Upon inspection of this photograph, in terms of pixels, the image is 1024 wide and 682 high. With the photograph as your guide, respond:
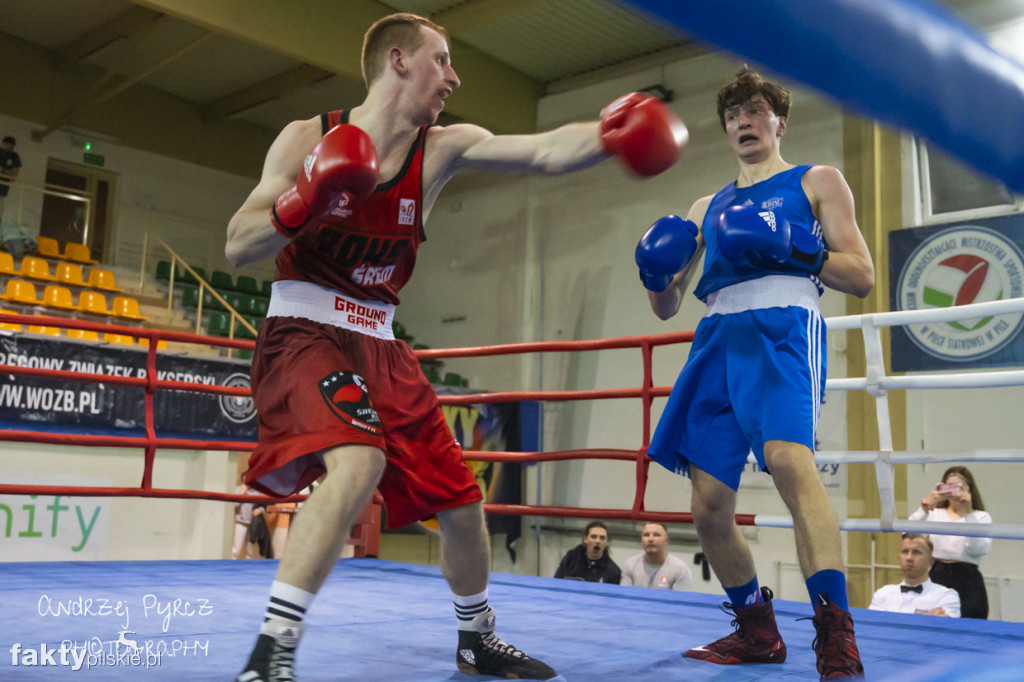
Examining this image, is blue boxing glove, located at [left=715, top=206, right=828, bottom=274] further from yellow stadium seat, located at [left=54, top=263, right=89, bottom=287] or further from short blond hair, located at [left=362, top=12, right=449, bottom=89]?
yellow stadium seat, located at [left=54, top=263, right=89, bottom=287]

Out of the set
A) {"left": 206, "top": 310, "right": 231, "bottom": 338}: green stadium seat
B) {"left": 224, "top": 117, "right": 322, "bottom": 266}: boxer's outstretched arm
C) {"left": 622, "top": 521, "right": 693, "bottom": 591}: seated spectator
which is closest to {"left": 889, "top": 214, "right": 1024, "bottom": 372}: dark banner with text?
{"left": 622, "top": 521, "right": 693, "bottom": 591}: seated spectator

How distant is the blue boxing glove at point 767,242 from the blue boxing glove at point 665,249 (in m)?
0.09

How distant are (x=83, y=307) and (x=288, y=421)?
791cm

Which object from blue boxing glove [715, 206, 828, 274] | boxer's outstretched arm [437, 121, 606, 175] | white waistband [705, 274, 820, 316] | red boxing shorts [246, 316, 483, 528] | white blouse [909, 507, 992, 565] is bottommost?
white blouse [909, 507, 992, 565]

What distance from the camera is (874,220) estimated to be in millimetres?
7637

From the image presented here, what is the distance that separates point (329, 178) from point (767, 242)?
87 centimetres

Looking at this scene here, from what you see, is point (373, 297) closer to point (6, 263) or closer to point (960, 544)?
point (960, 544)

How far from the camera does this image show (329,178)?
1345mm

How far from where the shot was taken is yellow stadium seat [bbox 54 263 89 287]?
8.99 metres

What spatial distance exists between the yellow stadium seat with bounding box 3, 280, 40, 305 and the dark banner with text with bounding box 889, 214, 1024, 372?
728 centimetres

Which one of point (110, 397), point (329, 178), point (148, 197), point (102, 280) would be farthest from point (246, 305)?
point (329, 178)

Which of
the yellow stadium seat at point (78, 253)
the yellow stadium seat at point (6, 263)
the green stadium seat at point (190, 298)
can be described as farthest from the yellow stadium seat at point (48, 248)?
the green stadium seat at point (190, 298)

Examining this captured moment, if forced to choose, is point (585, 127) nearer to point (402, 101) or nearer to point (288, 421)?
point (402, 101)

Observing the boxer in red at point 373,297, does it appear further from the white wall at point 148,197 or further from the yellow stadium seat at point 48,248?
the white wall at point 148,197
